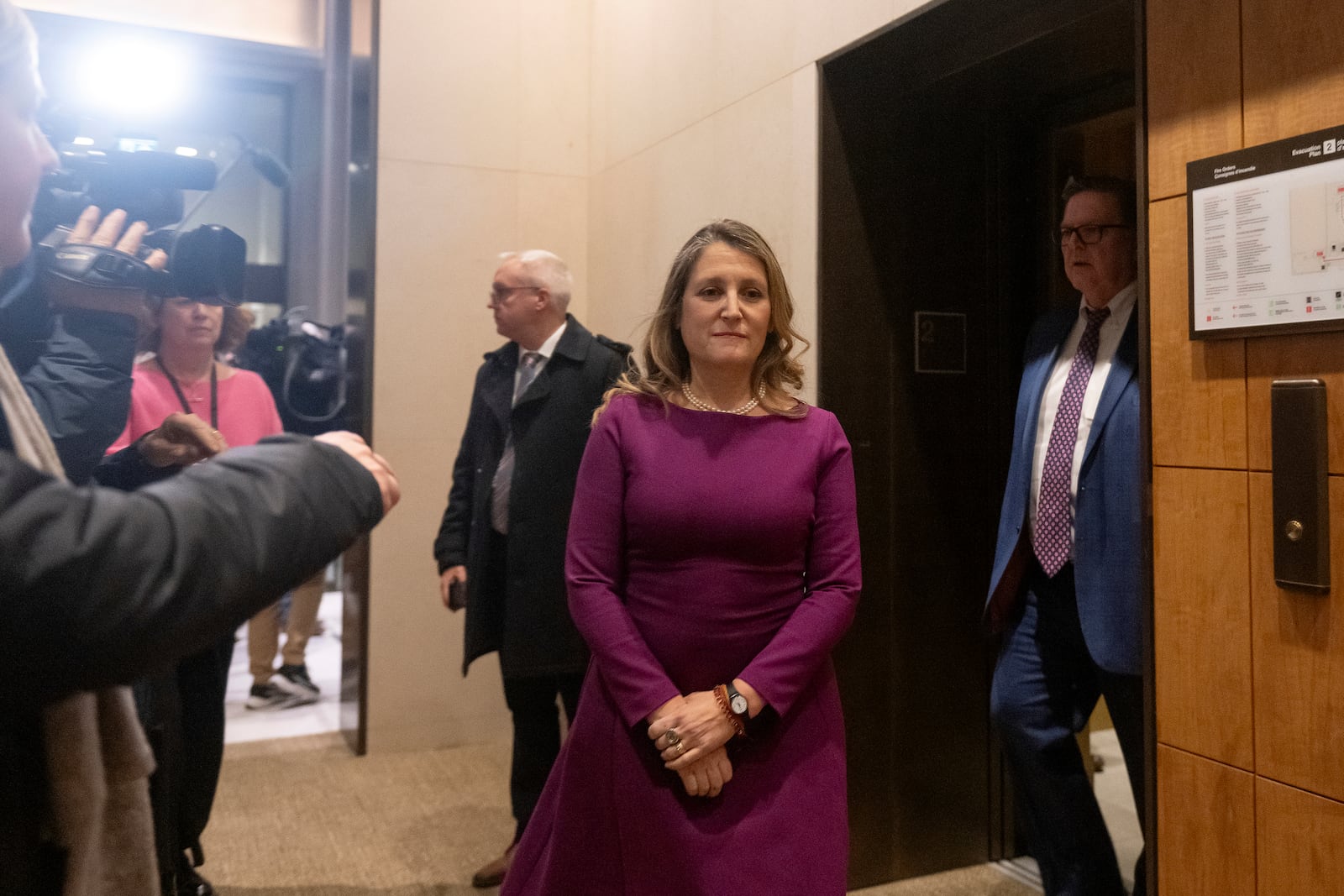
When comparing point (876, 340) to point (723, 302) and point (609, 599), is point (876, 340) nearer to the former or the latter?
point (723, 302)

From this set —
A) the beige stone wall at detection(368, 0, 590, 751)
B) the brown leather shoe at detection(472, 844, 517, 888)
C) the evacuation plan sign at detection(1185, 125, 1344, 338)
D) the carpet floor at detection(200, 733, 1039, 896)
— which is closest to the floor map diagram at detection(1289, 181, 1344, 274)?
the evacuation plan sign at detection(1185, 125, 1344, 338)

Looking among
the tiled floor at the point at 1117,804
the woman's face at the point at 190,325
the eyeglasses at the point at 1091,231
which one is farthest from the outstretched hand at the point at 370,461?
the tiled floor at the point at 1117,804

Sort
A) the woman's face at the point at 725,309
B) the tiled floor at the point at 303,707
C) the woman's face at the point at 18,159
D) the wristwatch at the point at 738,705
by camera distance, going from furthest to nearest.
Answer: the tiled floor at the point at 303,707
the woman's face at the point at 725,309
the wristwatch at the point at 738,705
the woman's face at the point at 18,159

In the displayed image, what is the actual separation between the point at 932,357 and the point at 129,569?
7.73ft

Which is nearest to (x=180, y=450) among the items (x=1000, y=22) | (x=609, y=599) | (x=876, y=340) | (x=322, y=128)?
(x=609, y=599)

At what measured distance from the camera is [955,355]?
2.82 metres

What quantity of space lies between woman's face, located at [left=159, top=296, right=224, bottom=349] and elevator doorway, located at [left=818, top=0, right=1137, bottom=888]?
1544 mm

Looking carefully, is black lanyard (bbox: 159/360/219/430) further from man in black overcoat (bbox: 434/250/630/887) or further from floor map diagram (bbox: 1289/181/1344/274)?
floor map diagram (bbox: 1289/181/1344/274)

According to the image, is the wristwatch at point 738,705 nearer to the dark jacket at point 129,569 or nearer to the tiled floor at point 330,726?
the dark jacket at point 129,569

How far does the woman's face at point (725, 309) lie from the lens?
5.89ft

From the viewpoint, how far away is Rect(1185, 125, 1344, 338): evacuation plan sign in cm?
151

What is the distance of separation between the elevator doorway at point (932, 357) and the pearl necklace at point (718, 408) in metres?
0.90

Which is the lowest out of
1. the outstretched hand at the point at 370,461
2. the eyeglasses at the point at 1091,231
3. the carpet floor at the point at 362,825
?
the carpet floor at the point at 362,825

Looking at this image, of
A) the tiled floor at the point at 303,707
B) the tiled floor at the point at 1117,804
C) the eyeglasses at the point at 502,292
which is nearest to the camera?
the eyeglasses at the point at 502,292
